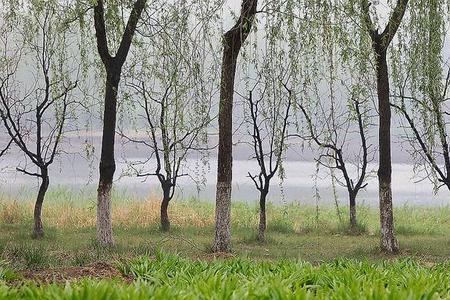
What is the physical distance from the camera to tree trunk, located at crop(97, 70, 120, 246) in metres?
11.7

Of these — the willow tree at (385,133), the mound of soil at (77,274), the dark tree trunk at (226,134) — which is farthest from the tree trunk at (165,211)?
the mound of soil at (77,274)

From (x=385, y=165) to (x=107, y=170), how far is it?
506 centimetres

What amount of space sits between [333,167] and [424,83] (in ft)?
11.7

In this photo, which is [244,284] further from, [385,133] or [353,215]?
[353,215]

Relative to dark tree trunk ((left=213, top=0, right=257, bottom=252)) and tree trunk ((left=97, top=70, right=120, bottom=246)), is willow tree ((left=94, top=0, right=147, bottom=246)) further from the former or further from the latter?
dark tree trunk ((left=213, top=0, right=257, bottom=252))

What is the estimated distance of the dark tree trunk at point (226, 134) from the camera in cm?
1145

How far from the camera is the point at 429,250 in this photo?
13.0 meters

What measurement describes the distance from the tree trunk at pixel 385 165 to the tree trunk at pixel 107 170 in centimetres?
488

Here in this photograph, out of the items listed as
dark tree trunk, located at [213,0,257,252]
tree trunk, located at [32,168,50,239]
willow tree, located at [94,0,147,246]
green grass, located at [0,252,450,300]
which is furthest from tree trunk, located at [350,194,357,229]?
green grass, located at [0,252,450,300]

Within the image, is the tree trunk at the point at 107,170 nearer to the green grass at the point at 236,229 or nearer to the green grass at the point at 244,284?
the green grass at the point at 236,229

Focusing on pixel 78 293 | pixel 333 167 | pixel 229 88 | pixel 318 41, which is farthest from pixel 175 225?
pixel 78 293

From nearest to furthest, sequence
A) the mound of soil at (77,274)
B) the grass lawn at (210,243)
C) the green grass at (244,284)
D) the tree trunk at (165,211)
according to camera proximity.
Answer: the green grass at (244,284)
the grass lawn at (210,243)
the mound of soil at (77,274)
the tree trunk at (165,211)

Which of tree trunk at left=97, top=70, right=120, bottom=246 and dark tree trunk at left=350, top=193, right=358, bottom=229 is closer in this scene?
tree trunk at left=97, top=70, right=120, bottom=246

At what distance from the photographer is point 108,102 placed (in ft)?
39.0
